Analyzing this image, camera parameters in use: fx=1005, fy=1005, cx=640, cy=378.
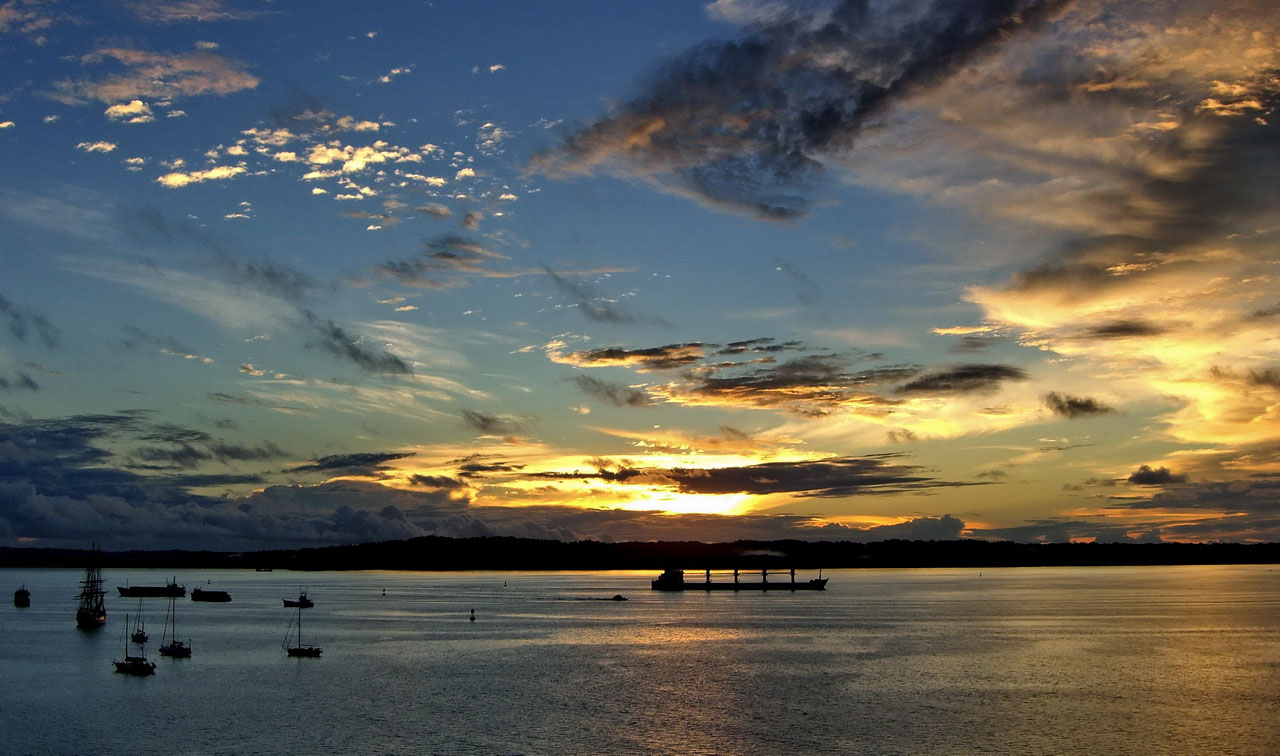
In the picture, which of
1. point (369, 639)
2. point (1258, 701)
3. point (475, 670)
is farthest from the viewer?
point (369, 639)

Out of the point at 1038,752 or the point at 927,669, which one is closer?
the point at 1038,752

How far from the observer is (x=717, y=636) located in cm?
14338

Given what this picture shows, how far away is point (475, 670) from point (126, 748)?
136 feet

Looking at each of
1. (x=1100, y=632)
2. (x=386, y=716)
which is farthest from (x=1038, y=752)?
(x=1100, y=632)

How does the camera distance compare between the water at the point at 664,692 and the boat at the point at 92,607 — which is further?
the boat at the point at 92,607

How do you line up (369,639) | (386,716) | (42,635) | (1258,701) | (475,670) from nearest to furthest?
(386,716), (1258,701), (475,670), (369,639), (42,635)

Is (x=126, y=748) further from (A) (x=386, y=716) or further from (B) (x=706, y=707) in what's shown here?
(B) (x=706, y=707)

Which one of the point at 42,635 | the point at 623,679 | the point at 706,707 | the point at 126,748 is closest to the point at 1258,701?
the point at 706,707

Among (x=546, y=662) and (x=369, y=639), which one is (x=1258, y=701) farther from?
(x=369, y=639)

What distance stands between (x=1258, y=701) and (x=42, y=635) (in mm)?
157540

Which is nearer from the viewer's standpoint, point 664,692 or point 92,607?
point 664,692

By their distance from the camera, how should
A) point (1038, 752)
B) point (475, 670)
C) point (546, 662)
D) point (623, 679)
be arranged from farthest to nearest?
point (546, 662), point (475, 670), point (623, 679), point (1038, 752)

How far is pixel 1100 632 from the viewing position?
14500 cm

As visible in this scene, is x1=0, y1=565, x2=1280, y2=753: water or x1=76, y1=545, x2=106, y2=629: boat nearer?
x1=0, y1=565, x2=1280, y2=753: water
